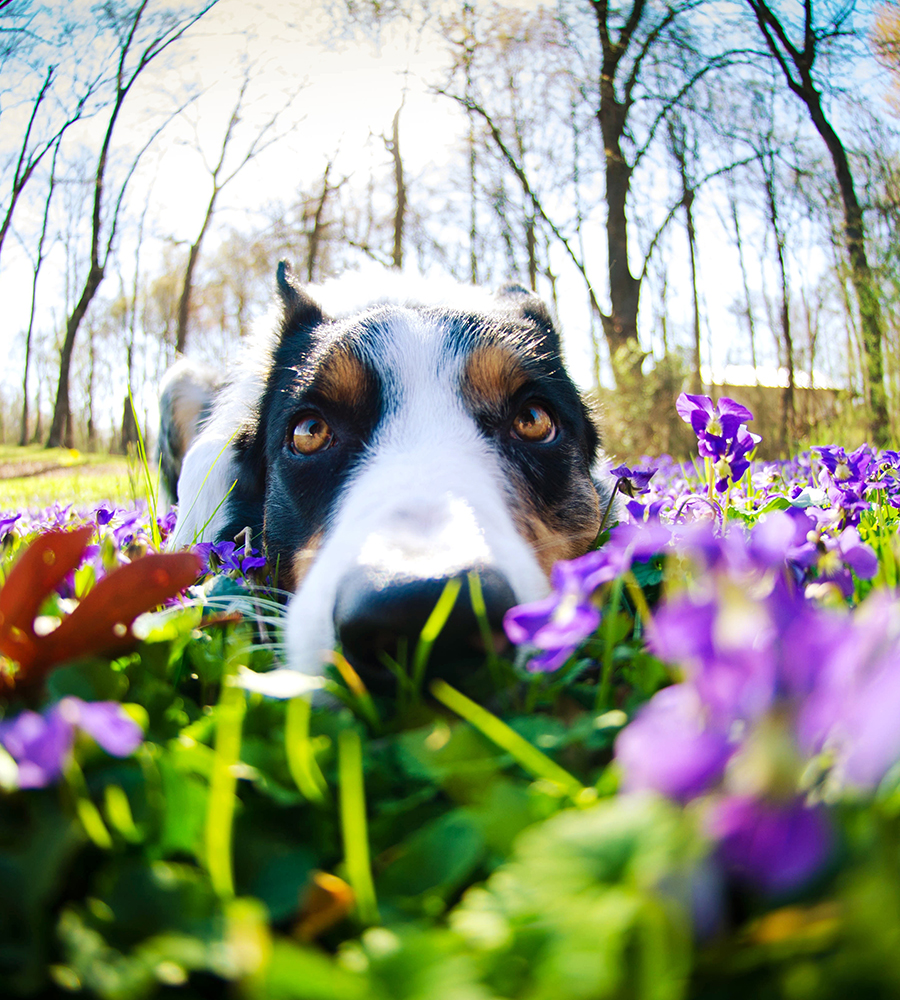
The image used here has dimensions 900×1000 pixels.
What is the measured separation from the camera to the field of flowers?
1.46 ft

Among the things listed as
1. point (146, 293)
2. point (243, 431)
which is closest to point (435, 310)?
point (243, 431)

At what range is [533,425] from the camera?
8.75ft

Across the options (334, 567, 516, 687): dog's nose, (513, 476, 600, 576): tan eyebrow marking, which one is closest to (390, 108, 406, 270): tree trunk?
(513, 476, 600, 576): tan eyebrow marking

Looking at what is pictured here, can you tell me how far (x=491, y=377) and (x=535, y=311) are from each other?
116 centimetres

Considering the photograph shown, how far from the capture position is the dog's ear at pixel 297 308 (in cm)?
340

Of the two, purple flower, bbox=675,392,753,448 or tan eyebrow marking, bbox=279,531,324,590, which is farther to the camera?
tan eyebrow marking, bbox=279,531,324,590

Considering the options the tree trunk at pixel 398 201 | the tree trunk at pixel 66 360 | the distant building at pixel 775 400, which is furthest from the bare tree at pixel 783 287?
the tree trunk at pixel 66 360

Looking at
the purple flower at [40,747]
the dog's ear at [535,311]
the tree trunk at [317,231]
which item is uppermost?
the tree trunk at [317,231]

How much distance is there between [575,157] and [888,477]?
1696cm

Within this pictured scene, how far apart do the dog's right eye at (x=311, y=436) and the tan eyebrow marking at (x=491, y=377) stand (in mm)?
574

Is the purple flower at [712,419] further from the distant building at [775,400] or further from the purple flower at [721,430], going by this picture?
the distant building at [775,400]

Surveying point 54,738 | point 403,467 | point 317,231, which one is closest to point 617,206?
point 317,231

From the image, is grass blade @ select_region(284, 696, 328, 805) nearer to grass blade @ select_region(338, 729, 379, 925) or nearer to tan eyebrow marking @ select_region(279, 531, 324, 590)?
grass blade @ select_region(338, 729, 379, 925)

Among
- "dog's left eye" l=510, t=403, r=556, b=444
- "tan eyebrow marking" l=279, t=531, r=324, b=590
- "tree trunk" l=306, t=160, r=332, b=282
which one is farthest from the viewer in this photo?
"tree trunk" l=306, t=160, r=332, b=282
